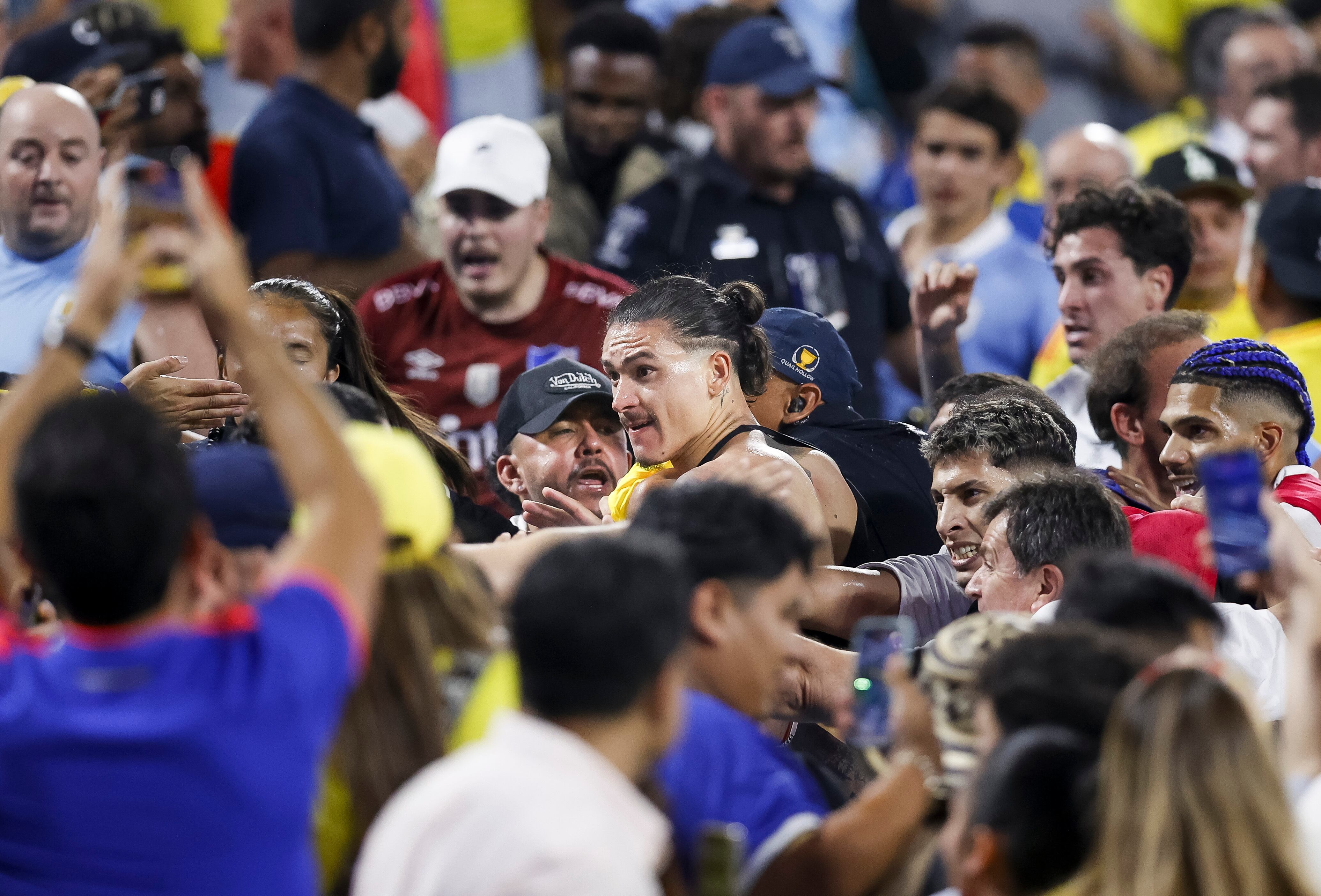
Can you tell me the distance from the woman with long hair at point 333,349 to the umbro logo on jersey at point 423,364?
925mm

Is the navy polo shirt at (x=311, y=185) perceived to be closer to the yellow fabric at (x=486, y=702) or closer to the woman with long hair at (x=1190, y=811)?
the yellow fabric at (x=486, y=702)

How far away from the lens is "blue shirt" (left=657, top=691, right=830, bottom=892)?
2.54 metres

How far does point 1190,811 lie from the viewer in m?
2.26

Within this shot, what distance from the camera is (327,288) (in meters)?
5.22

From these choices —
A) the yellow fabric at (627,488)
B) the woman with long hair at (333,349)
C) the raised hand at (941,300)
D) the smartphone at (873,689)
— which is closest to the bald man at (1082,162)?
the raised hand at (941,300)

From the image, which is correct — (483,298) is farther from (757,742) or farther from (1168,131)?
(1168,131)

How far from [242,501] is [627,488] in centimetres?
179

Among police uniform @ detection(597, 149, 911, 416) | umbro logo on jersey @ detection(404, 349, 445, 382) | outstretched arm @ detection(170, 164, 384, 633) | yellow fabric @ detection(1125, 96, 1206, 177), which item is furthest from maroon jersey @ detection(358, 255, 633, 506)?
outstretched arm @ detection(170, 164, 384, 633)

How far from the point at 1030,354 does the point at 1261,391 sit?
8.34 feet

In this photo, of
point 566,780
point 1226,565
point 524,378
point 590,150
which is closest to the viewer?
point 566,780

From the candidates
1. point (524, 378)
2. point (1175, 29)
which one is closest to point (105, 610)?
point (524, 378)

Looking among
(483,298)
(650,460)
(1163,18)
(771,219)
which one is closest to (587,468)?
(650,460)

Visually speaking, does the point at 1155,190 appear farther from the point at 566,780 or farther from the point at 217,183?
the point at 566,780

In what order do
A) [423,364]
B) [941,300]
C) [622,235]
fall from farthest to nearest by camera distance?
[622,235] → [423,364] → [941,300]
